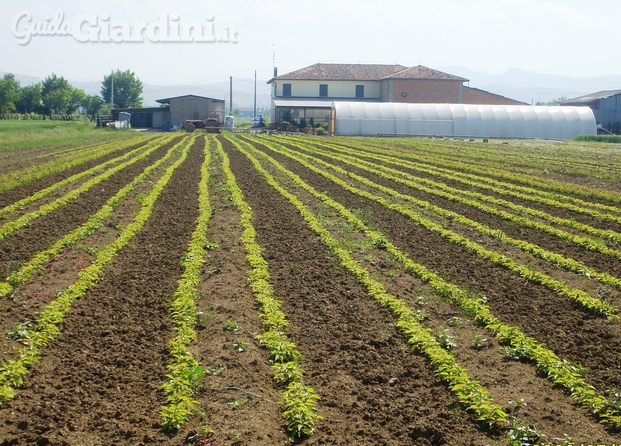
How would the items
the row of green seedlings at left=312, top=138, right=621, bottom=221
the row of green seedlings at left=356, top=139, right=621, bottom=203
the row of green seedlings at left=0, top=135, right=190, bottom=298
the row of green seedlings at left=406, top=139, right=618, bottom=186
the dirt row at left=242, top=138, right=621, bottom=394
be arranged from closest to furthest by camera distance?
the dirt row at left=242, top=138, right=621, bottom=394, the row of green seedlings at left=0, top=135, right=190, bottom=298, the row of green seedlings at left=312, top=138, right=621, bottom=221, the row of green seedlings at left=356, top=139, right=621, bottom=203, the row of green seedlings at left=406, top=139, right=618, bottom=186

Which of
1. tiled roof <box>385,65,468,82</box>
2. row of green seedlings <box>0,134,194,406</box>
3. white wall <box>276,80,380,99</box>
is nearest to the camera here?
row of green seedlings <box>0,134,194,406</box>

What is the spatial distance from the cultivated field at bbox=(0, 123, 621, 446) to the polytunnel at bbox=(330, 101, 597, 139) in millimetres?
36502

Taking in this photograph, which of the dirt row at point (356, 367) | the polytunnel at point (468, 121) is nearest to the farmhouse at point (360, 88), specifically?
the polytunnel at point (468, 121)

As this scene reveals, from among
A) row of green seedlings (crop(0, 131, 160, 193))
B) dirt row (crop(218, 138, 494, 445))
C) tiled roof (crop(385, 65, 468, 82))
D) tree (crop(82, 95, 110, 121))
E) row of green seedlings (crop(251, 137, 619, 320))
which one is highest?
tiled roof (crop(385, 65, 468, 82))

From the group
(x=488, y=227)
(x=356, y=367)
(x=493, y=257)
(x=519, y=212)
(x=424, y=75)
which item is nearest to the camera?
(x=356, y=367)

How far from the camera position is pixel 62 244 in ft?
37.7

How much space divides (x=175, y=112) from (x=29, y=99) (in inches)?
1218

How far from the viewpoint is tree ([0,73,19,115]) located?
82.1 m

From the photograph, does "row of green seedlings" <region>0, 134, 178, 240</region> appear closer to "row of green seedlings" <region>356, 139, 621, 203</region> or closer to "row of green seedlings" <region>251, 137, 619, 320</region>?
"row of green seedlings" <region>251, 137, 619, 320</region>

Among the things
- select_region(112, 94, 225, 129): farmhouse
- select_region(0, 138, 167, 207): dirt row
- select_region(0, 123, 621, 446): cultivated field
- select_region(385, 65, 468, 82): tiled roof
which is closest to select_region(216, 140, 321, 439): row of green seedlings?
select_region(0, 123, 621, 446): cultivated field

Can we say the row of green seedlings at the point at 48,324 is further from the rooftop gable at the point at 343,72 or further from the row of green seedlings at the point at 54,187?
the rooftop gable at the point at 343,72

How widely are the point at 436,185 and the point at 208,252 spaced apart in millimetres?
10708

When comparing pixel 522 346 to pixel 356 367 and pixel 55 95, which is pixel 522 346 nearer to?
pixel 356 367

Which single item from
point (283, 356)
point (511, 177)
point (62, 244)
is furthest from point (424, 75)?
point (283, 356)
